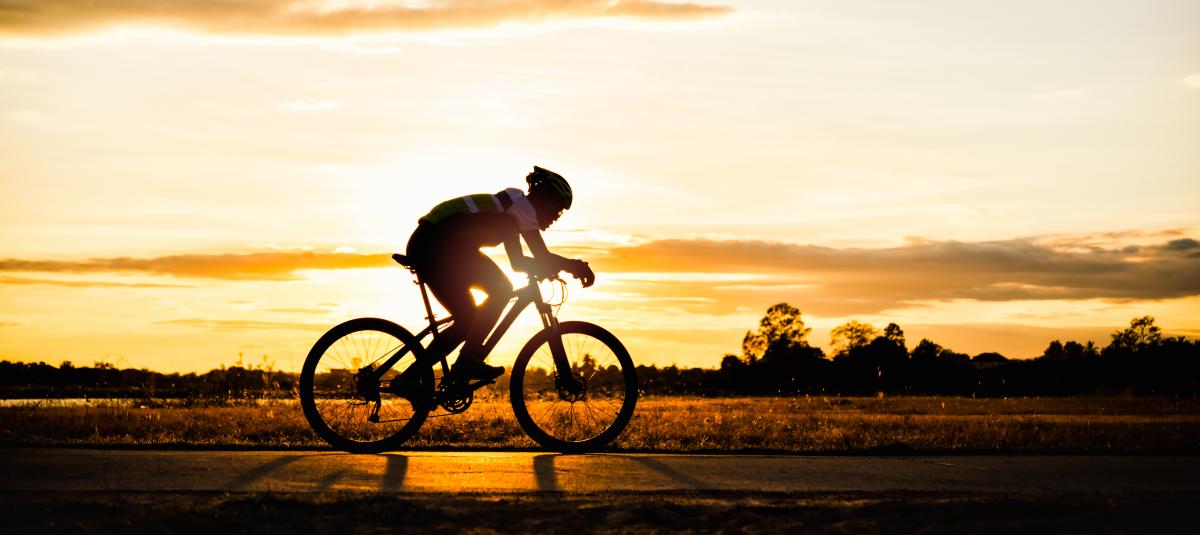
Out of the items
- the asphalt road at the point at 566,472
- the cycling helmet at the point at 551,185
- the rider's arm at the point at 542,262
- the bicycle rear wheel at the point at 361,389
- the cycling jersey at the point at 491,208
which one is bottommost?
the asphalt road at the point at 566,472

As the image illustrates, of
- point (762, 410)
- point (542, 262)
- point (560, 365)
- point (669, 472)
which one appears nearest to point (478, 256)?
point (542, 262)

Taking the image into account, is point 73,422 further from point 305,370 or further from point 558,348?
point 558,348

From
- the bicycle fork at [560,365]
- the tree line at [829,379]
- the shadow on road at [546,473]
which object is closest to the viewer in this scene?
the shadow on road at [546,473]

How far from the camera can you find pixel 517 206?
9492mm

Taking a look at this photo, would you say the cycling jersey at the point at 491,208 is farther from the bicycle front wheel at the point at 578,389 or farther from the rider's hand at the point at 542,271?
the bicycle front wheel at the point at 578,389

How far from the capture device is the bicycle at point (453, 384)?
9773 mm

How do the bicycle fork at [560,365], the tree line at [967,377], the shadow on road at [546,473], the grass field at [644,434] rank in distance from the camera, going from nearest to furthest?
the shadow on road at [546,473] < the bicycle fork at [560,365] < the grass field at [644,434] < the tree line at [967,377]

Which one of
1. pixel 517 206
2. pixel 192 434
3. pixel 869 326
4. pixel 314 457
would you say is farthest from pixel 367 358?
pixel 869 326

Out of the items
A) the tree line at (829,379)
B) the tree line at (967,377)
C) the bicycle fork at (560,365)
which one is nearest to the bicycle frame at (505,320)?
the bicycle fork at (560,365)

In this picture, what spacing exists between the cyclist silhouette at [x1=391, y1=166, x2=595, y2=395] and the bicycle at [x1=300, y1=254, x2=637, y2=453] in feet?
0.35

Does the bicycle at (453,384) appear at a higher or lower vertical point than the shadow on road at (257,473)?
higher

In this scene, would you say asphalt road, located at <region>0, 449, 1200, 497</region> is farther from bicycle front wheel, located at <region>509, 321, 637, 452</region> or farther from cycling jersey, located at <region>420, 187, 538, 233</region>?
cycling jersey, located at <region>420, 187, 538, 233</region>

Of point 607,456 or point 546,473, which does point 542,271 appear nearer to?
point 607,456

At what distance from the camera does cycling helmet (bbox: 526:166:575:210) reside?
382 inches
